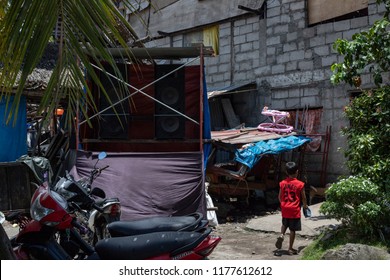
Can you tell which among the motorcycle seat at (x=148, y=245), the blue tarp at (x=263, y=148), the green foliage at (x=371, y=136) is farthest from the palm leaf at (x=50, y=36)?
the blue tarp at (x=263, y=148)

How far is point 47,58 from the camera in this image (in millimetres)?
10523

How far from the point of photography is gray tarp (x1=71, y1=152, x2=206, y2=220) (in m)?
7.16

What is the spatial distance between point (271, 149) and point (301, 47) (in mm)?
3487

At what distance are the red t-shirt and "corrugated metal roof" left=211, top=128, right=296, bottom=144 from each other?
3007 millimetres

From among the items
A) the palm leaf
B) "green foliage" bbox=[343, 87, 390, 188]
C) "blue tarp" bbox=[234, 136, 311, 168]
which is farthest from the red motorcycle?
"blue tarp" bbox=[234, 136, 311, 168]

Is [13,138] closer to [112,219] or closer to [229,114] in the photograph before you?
[112,219]

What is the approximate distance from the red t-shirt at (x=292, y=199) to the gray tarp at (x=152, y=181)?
1.31 meters

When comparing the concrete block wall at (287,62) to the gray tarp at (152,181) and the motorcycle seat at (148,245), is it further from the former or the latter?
the motorcycle seat at (148,245)

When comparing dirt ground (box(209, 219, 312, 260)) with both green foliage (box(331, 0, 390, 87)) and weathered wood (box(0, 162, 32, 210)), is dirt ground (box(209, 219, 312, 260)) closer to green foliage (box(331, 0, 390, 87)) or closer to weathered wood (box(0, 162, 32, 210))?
green foliage (box(331, 0, 390, 87))

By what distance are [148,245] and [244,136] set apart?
722cm

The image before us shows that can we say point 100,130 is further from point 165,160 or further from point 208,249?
point 208,249

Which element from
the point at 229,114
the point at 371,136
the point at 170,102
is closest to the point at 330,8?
the point at 229,114

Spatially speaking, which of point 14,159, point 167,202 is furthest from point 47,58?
point 167,202

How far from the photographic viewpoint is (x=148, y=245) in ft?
11.4
